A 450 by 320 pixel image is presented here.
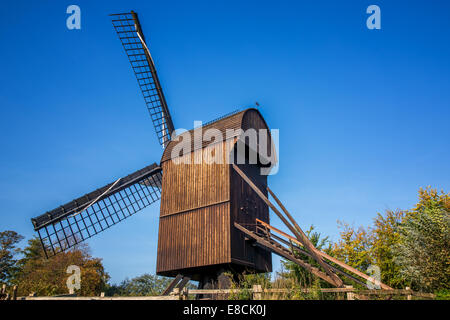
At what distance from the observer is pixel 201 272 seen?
13273 mm

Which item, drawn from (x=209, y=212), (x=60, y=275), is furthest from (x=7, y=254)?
(x=209, y=212)

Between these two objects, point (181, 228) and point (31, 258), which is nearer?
point (181, 228)

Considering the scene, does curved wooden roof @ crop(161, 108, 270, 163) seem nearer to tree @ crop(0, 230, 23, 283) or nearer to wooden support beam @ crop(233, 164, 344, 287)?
wooden support beam @ crop(233, 164, 344, 287)

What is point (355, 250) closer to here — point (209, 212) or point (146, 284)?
point (209, 212)

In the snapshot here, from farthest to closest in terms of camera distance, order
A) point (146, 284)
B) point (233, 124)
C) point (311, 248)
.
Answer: point (146, 284)
point (233, 124)
point (311, 248)

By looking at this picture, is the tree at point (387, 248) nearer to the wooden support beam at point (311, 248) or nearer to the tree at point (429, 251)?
the tree at point (429, 251)

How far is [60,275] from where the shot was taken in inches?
1101

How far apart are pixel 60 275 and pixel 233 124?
2415 cm

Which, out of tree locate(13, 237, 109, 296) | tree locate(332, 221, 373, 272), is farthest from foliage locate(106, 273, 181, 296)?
tree locate(332, 221, 373, 272)

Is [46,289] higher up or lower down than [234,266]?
lower down
